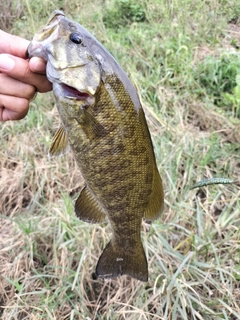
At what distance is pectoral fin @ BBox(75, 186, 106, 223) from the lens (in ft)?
4.74

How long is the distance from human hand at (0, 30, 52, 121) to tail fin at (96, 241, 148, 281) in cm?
72

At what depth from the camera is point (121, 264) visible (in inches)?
64.2

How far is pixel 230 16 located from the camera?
13.5 ft

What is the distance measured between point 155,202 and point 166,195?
3.40 feet

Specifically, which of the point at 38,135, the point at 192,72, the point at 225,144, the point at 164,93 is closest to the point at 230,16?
the point at 192,72

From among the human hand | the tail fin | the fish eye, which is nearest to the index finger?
the human hand

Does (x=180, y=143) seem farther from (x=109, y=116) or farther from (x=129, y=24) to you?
(x=129, y=24)

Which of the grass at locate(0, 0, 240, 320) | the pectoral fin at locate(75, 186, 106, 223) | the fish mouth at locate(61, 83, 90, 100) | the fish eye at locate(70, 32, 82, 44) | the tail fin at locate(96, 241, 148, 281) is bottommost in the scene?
the grass at locate(0, 0, 240, 320)

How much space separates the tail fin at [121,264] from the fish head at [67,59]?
0.75 m

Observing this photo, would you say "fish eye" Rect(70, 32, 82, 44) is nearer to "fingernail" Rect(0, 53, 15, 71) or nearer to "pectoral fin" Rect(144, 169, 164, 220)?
"fingernail" Rect(0, 53, 15, 71)

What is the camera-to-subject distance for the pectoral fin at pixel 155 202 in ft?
4.57

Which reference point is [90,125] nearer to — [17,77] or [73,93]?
[73,93]

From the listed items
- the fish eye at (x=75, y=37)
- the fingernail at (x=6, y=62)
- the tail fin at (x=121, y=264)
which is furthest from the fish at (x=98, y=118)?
the tail fin at (x=121, y=264)

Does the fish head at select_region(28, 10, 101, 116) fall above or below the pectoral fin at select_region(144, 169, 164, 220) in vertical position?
above
